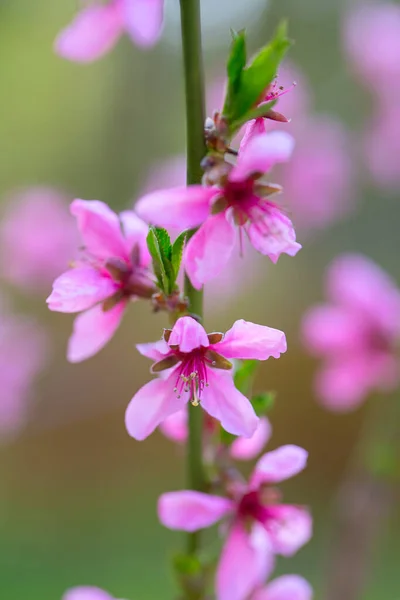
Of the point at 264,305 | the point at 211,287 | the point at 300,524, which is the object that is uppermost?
the point at 300,524

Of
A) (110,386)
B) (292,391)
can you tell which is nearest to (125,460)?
(110,386)

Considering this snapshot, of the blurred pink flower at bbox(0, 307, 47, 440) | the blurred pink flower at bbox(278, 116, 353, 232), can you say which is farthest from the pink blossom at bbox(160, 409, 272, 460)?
the blurred pink flower at bbox(278, 116, 353, 232)

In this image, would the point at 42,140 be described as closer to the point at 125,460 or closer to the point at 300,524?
the point at 125,460

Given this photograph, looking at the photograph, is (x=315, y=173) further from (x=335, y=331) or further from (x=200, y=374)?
(x=200, y=374)

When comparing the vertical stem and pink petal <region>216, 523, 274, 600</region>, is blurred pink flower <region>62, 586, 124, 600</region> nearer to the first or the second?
pink petal <region>216, 523, 274, 600</region>

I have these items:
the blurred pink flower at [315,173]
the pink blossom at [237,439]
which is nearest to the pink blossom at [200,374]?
the pink blossom at [237,439]

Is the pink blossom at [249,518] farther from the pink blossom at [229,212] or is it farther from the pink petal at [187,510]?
the pink blossom at [229,212]
